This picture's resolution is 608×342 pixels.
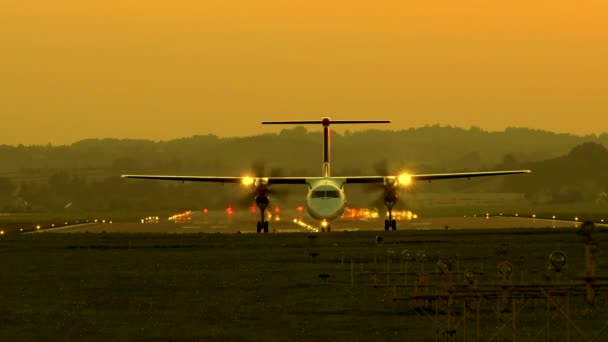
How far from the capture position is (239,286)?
49406 millimetres

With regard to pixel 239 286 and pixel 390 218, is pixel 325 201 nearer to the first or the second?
pixel 390 218

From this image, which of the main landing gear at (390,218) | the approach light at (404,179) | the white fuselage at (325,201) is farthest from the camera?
the approach light at (404,179)

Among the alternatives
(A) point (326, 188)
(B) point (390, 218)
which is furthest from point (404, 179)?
(A) point (326, 188)

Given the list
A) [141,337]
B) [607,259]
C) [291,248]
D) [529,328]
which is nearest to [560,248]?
[607,259]

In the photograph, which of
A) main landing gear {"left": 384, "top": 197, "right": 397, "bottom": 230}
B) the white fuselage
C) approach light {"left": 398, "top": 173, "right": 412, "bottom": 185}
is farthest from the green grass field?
approach light {"left": 398, "top": 173, "right": 412, "bottom": 185}

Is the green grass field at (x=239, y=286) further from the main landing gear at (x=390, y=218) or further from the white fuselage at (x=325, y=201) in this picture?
the main landing gear at (x=390, y=218)

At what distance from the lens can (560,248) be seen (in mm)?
70375

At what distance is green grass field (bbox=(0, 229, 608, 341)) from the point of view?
35.2 m

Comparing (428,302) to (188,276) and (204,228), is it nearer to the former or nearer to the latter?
(188,276)

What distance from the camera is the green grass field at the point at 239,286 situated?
35250mm

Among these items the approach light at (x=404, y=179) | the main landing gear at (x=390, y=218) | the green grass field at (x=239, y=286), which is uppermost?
the approach light at (x=404, y=179)

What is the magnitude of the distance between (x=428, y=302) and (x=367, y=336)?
20.1 ft

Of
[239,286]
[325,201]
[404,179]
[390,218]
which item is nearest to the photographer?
[239,286]

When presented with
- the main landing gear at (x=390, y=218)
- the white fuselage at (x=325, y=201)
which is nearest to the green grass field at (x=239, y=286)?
the white fuselage at (x=325, y=201)
